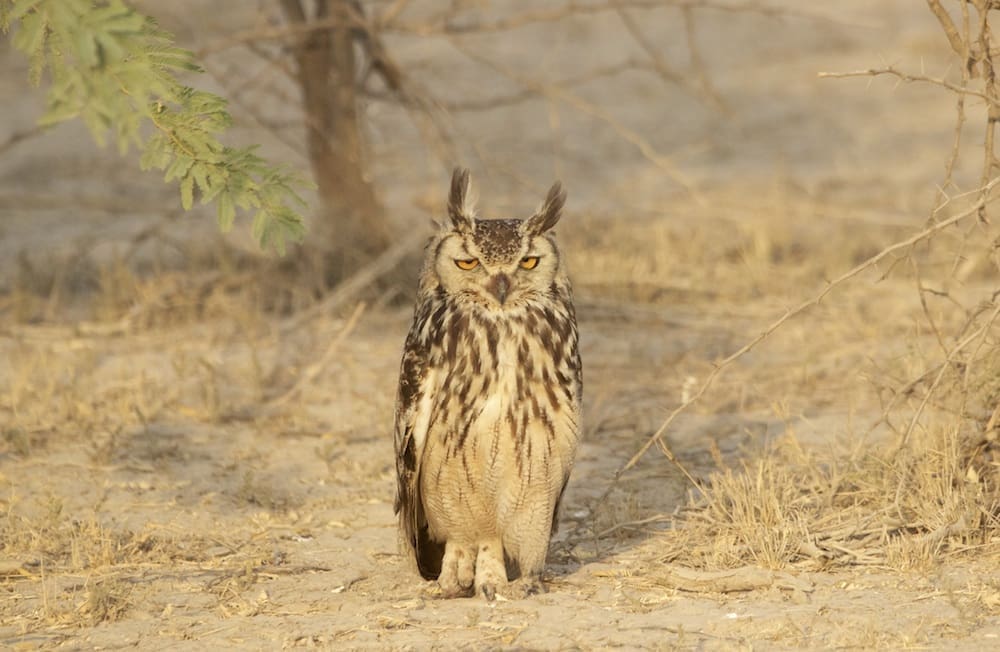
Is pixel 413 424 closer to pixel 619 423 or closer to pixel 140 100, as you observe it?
pixel 140 100

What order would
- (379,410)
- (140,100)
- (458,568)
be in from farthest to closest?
(379,410), (458,568), (140,100)

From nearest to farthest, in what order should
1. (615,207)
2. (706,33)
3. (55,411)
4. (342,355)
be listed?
1. (55,411)
2. (342,355)
3. (615,207)
4. (706,33)

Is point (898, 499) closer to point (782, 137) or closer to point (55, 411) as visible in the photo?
point (55, 411)

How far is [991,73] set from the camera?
5.11m

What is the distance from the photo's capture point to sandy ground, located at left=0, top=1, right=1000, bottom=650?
4.73m

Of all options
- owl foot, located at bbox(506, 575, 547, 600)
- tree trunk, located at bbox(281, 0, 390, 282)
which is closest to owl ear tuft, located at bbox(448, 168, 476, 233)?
owl foot, located at bbox(506, 575, 547, 600)

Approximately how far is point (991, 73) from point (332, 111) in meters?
5.01

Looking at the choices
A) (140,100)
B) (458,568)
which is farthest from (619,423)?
(140,100)

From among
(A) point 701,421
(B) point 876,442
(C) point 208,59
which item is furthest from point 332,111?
(B) point 876,442

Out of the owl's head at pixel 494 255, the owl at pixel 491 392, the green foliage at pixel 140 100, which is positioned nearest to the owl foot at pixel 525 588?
the owl at pixel 491 392

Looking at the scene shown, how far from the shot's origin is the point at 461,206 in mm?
5055

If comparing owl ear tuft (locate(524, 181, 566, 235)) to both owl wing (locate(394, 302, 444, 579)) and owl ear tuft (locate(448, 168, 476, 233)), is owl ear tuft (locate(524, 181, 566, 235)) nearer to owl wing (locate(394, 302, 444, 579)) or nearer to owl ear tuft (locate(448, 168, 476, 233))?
owl ear tuft (locate(448, 168, 476, 233))

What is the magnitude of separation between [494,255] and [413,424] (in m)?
0.66

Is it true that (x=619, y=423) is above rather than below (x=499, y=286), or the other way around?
below
